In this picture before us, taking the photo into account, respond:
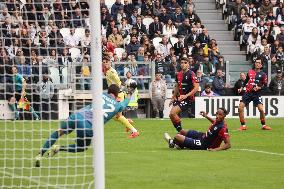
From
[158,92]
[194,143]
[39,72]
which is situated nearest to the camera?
[39,72]

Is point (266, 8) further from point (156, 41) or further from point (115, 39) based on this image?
point (115, 39)

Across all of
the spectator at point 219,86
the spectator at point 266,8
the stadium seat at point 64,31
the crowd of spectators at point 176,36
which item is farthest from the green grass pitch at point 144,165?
the spectator at point 266,8

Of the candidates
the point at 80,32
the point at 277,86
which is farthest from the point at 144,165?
the point at 277,86

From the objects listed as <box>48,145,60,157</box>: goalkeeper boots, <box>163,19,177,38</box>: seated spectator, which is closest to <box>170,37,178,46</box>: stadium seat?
<box>163,19,177,38</box>: seated spectator

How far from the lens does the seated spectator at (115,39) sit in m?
37.3

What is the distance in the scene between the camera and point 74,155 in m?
18.3

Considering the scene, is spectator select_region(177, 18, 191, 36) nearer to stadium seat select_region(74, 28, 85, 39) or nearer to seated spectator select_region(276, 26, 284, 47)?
seated spectator select_region(276, 26, 284, 47)

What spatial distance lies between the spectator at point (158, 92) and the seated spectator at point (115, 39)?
2.21 metres

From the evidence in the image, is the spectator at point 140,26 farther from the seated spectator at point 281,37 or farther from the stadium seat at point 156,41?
the seated spectator at point 281,37

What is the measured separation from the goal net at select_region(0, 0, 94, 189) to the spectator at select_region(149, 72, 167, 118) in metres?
15.0

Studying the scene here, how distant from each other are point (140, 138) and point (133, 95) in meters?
9.77

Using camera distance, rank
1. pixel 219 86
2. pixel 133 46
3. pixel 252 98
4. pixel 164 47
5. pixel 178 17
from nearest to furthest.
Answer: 1. pixel 252 98
2. pixel 219 86
3. pixel 133 46
4. pixel 164 47
5. pixel 178 17

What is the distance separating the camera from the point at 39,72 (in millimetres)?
20578

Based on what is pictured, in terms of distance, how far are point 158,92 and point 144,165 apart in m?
18.4
